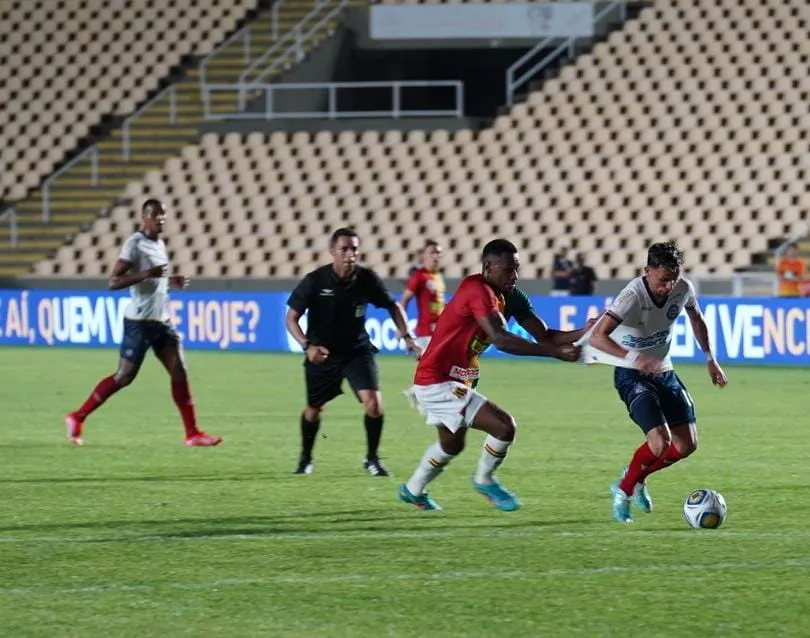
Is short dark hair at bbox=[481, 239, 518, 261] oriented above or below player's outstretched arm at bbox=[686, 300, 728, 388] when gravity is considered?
above

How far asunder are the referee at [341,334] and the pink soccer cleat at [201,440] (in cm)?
214

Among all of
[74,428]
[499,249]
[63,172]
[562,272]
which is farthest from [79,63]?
[499,249]

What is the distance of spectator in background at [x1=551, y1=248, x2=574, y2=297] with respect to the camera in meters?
29.6

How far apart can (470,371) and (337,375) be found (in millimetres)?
2414

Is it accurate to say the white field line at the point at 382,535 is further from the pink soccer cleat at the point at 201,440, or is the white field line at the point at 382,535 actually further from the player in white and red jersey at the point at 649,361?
the pink soccer cleat at the point at 201,440

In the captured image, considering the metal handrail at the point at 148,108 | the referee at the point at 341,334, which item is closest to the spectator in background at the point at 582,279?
the metal handrail at the point at 148,108

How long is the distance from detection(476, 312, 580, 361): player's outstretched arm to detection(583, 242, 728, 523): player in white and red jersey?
132 mm

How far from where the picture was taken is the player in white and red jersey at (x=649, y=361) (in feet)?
32.9

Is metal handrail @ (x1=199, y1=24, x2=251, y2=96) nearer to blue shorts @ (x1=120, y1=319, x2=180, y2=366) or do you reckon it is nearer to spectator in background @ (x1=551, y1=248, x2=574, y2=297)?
spectator in background @ (x1=551, y1=248, x2=574, y2=297)

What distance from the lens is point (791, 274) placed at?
89.0ft

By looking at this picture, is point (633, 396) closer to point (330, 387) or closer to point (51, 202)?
point (330, 387)

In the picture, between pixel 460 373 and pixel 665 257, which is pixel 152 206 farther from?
pixel 665 257

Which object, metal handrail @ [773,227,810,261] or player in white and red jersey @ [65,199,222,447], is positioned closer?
player in white and red jersey @ [65,199,222,447]

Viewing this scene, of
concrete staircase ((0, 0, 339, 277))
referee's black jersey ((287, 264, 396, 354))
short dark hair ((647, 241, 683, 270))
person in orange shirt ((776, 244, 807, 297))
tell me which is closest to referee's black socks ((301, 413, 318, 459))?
referee's black jersey ((287, 264, 396, 354))
